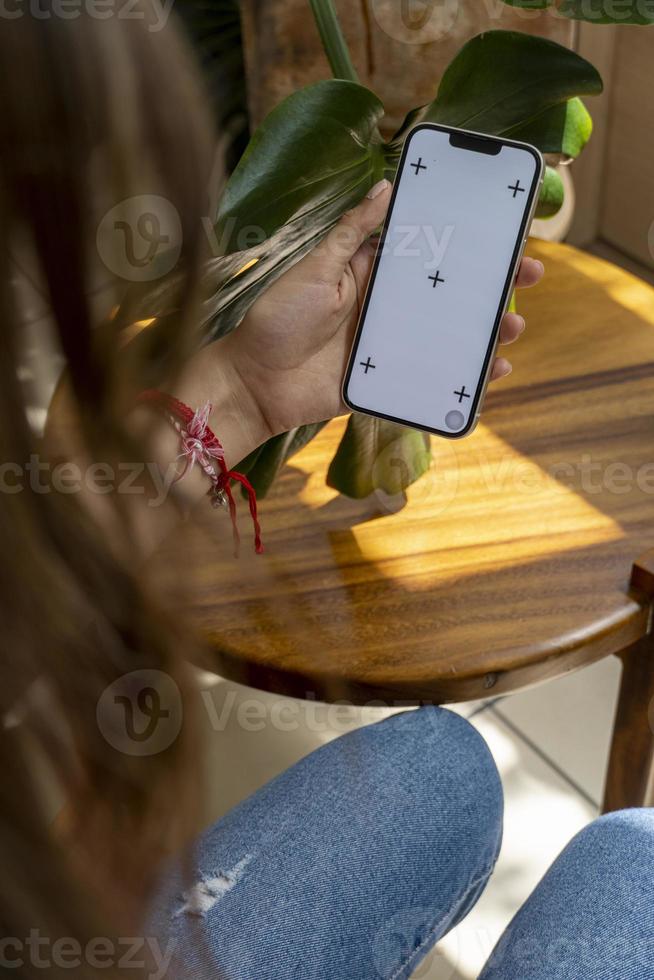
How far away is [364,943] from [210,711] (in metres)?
0.63

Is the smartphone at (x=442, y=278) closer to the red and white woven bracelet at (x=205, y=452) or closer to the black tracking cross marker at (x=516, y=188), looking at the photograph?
the black tracking cross marker at (x=516, y=188)


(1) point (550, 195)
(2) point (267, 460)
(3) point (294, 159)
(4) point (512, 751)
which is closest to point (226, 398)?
(2) point (267, 460)

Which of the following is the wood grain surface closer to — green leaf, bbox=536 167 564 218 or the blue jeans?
the blue jeans

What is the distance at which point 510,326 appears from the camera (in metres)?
0.72

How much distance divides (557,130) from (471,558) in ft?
1.01

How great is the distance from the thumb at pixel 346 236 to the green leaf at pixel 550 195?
117mm

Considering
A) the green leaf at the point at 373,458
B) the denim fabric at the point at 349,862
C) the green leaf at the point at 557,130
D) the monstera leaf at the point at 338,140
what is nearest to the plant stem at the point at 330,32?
the monstera leaf at the point at 338,140

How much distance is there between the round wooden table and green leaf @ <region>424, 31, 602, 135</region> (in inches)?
10.6

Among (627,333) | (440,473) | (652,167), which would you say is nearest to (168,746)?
(440,473)

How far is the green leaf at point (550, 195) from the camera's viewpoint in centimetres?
74

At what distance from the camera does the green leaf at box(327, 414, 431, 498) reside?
2.58ft

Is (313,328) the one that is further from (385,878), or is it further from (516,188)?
(385,878)

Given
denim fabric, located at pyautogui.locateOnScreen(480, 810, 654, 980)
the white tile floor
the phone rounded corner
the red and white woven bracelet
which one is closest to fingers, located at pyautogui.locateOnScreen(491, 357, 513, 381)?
the phone rounded corner

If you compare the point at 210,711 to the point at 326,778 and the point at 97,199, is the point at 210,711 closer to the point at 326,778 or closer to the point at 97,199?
the point at 326,778
